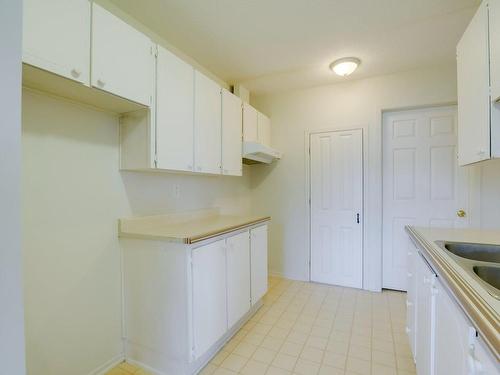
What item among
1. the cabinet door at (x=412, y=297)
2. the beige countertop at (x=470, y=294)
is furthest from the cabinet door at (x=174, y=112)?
the cabinet door at (x=412, y=297)

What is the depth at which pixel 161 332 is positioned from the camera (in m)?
1.72

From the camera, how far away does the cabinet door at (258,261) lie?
2449mm

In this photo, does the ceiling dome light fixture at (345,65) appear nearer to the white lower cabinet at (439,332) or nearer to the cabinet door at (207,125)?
the cabinet door at (207,125)

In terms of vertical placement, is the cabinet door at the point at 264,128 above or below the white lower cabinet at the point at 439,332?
above

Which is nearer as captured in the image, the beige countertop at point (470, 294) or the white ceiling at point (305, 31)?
the beige countertop at point (470, 294)

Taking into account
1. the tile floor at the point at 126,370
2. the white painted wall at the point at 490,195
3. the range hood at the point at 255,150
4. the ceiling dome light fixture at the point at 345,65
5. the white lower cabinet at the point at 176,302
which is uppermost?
the ceiling dome light fixture at the point at 345,65

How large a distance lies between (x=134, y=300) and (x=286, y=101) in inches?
116

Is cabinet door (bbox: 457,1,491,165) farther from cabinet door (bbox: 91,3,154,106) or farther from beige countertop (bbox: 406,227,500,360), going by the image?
cabinet door (bbox: 91,3,154,106)

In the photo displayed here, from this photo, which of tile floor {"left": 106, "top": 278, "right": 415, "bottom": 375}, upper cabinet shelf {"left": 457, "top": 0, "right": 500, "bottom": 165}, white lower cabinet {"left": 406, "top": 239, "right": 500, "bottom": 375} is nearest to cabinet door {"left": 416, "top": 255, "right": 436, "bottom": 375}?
white lower cabinet {"left": 406, "top": 239, "right": 500, "bottom": 375}

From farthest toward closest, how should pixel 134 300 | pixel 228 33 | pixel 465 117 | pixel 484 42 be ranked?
pixel 228 33
pixel 134 300
pixel 465 117
pixel 484 42

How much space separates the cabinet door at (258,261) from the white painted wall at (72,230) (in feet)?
3.44

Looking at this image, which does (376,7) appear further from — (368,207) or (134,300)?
(134,300)

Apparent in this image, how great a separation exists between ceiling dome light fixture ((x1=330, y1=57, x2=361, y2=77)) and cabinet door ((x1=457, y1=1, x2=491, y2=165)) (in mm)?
985

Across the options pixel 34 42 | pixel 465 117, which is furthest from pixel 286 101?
pixel 34 42
